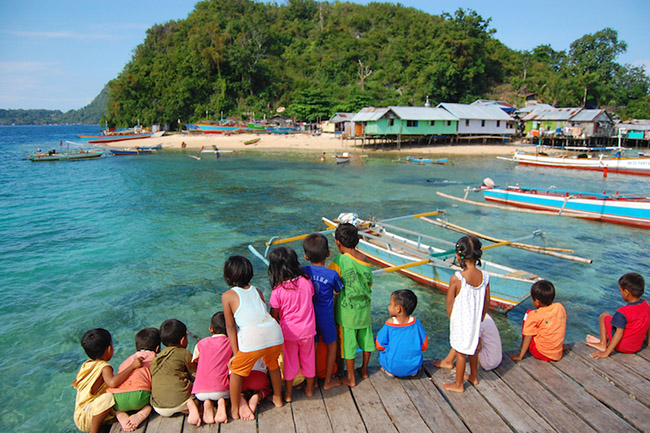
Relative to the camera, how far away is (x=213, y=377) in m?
3.82

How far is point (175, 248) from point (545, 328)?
1204 cm

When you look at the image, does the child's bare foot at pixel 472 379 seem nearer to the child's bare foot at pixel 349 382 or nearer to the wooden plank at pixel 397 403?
the wooden plank at pixel 397 403

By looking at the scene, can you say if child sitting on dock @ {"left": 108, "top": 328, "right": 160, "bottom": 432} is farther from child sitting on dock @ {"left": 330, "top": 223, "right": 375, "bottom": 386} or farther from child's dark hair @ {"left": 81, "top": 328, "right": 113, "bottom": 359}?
child sitting on dock @ {"left": 330, "top": 223, "right": 375, "bottom": 386}

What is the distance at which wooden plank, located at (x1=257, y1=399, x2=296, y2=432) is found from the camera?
360 cm

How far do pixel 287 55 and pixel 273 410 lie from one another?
86525mm

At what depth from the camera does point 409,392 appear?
415 centimetres

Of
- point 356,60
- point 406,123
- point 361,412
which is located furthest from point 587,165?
point 356,60

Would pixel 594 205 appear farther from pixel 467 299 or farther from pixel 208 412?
pixel 208 412

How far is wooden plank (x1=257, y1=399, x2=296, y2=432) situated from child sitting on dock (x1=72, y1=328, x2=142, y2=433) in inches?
54.6

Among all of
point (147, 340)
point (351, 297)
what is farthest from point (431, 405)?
point (147, 340)

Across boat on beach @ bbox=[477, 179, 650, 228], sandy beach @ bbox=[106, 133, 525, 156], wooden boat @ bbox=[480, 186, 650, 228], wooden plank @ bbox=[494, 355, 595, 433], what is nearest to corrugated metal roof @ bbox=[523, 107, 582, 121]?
sandy beach @ bbox=[106, 133, 525, 156]

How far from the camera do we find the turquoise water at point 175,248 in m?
7.91

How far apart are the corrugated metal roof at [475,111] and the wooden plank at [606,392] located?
47154 mm

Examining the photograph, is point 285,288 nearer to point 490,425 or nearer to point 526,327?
point 490,425
